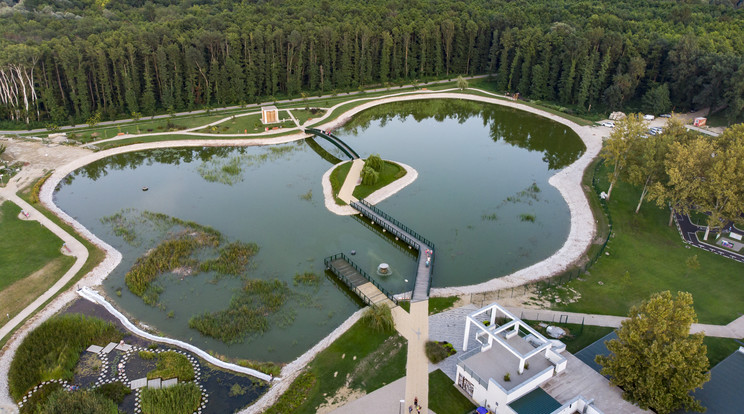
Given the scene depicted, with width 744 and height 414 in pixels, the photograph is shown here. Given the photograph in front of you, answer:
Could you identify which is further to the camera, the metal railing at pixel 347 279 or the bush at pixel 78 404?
the metal railing at pixel 347 279

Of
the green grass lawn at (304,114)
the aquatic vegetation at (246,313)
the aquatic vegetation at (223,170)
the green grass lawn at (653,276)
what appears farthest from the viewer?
the green grass lawn at (304,114)

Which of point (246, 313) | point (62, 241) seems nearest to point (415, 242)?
point (246, 313)

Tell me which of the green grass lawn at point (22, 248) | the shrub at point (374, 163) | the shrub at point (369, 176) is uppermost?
the shrub at point (374, 163)

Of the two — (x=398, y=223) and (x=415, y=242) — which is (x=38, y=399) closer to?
(x=415, y=242)

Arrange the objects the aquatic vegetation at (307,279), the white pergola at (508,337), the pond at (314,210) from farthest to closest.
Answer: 1. the aquatic vegetation at (307,279)
2. the pond at (314,210)
3. the white pergola at (508,337)

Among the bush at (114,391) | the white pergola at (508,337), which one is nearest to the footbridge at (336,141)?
the white pergola at (508,337)

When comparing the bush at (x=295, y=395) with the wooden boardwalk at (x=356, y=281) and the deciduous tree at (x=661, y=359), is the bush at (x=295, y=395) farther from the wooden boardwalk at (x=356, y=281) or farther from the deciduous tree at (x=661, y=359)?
the deciduous tree at (x=661, y=359)
